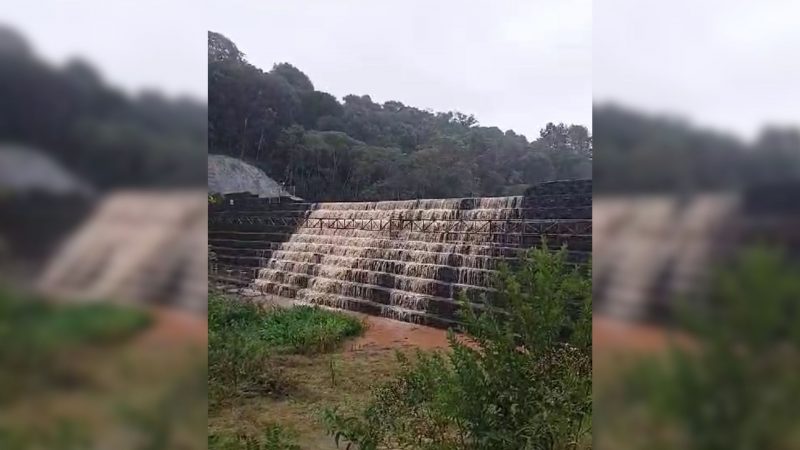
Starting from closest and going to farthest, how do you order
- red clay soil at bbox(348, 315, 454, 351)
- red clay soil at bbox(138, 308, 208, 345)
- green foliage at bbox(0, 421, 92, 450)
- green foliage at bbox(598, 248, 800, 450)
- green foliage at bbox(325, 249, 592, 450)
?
green foliage at bbox(598, 248, 800, 450), green foliage at bbox(0, 421, 92, 450), red clay soil at bbox(138, 308, 208, 345), green foliage at bbox(325, 249, 592, 450), red clay soil at bbox(348, 315, 454, 351)

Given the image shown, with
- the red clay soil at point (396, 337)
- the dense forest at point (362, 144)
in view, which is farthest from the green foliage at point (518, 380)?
the red clay soil at point (396, 337)

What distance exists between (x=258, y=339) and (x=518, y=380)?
3453 mm

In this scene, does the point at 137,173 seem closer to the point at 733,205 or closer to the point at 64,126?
the point at 64,126

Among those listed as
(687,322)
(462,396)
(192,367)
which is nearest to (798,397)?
(687,322)

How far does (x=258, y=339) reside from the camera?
223 inches

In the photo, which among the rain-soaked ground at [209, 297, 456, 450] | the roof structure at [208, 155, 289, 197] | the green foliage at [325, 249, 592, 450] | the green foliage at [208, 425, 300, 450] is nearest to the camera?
the green foliage at [325, 249, 592, 450]

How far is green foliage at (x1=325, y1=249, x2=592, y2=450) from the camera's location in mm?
2777

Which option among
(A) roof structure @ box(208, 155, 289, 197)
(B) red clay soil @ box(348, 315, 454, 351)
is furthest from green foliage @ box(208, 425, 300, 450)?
(A) roof structure @ box(208, 155, 289, 197)

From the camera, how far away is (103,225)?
893mm

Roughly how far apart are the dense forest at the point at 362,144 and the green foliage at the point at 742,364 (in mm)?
4370

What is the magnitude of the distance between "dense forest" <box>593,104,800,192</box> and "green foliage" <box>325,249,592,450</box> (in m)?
2.00

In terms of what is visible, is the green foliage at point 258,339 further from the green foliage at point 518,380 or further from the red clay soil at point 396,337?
the green foliage at point 518,380

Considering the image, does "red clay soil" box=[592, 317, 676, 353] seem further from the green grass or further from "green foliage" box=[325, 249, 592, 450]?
the green grass

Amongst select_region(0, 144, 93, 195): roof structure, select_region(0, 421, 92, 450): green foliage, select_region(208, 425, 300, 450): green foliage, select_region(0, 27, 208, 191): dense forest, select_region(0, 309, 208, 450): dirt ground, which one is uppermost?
select_region(0, 27, 208, 191): dense forest
